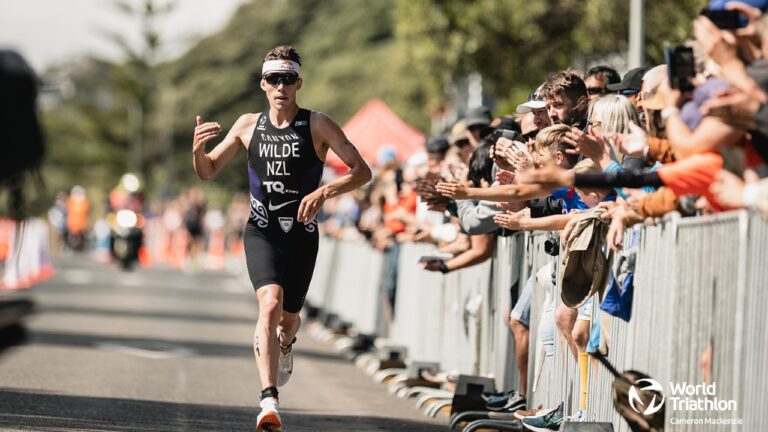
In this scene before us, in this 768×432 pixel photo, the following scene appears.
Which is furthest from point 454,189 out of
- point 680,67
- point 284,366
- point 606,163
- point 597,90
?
point 597,90

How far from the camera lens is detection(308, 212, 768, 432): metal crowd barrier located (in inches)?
246

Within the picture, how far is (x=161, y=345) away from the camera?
58.5 feet

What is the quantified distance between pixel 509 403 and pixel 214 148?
2.53m

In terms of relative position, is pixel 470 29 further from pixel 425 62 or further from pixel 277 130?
pixel 277 130

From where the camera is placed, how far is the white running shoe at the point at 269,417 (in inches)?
349

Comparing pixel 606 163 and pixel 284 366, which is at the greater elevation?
pixel 606 163

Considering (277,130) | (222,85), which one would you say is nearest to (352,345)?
(277,130)

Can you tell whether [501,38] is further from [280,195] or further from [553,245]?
[553,245]

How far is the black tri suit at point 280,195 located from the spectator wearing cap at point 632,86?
1898 mm

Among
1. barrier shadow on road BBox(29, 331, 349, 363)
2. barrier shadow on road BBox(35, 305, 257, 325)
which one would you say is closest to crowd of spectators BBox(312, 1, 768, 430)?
barrier shadow on road BBox(29, 331, 349, 363)

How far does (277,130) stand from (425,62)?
19846mm

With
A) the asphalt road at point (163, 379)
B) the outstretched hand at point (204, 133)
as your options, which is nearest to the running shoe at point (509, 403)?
the asphalt road at point (163, 379)

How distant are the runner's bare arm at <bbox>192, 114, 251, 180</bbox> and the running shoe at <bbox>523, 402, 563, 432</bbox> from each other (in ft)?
7.87

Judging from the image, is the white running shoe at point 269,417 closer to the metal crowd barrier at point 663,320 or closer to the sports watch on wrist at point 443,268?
the metal crowd barrier at point 663,320
